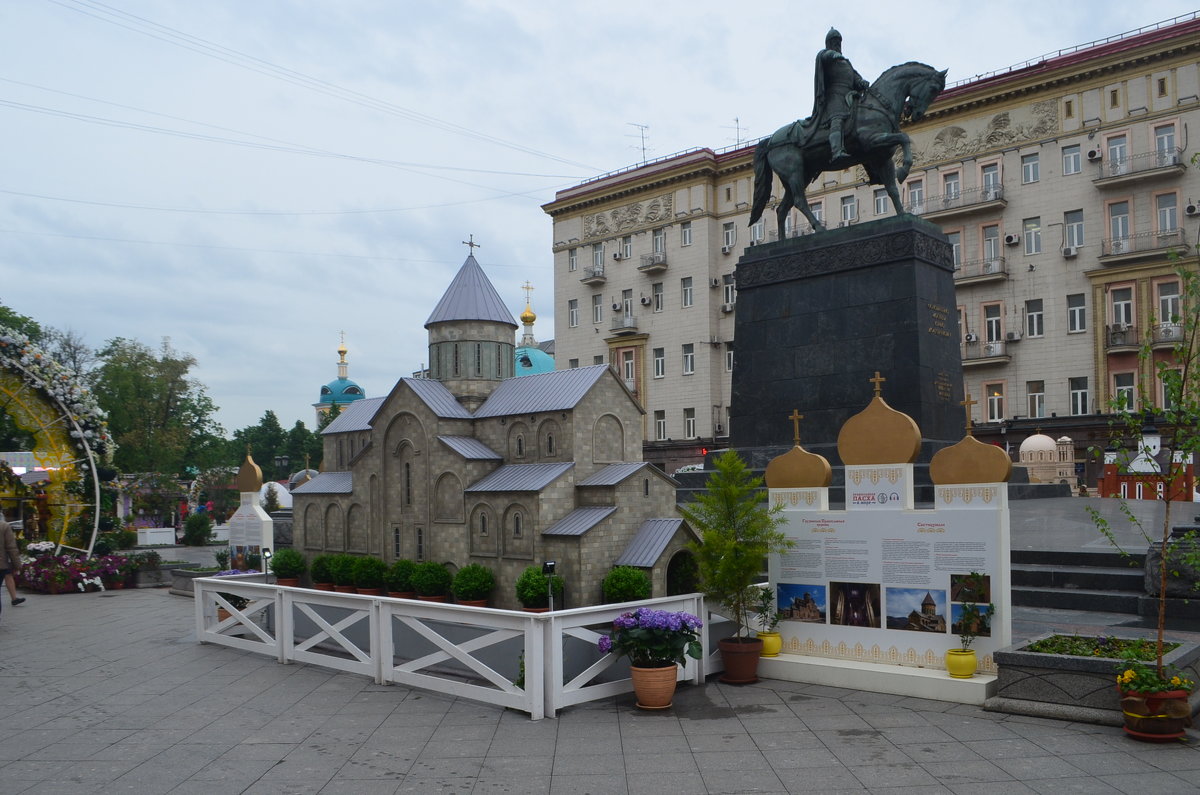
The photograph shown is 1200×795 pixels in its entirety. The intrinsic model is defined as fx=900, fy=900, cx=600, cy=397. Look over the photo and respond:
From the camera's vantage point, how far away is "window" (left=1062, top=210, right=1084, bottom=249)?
40.7 meters

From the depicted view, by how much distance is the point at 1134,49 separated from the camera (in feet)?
127

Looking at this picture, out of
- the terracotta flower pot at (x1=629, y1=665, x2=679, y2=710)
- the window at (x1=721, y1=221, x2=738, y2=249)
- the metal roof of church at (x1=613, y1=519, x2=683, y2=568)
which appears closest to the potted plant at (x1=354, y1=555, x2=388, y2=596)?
the metal roof of church at (x1=613, y1=519, x2=683, y2=568)

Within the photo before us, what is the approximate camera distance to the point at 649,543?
18.4 meters

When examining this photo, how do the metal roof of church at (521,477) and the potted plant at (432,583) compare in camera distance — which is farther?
the potted plant at (432,583)

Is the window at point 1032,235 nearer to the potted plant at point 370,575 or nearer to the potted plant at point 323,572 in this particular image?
the potted plant at point 370,575

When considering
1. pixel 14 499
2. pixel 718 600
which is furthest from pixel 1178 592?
pixel 14 499

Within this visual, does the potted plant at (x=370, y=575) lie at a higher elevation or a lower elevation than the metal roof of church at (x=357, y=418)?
lower

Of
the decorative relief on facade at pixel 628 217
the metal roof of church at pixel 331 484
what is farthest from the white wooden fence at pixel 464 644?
the decorative relief on facade at pixel 628 217

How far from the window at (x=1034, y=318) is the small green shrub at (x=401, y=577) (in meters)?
33.2

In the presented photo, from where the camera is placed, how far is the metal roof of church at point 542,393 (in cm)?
2017

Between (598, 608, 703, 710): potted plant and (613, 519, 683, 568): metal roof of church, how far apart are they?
7707mm

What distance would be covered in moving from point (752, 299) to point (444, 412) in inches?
300

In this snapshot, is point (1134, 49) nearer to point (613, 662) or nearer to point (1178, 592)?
point (1178, 592)

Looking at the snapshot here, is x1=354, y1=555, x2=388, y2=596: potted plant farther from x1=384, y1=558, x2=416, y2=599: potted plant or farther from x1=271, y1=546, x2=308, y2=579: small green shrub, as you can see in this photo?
x1=271, y1=546, x2=308, y2=579: small green shrub
